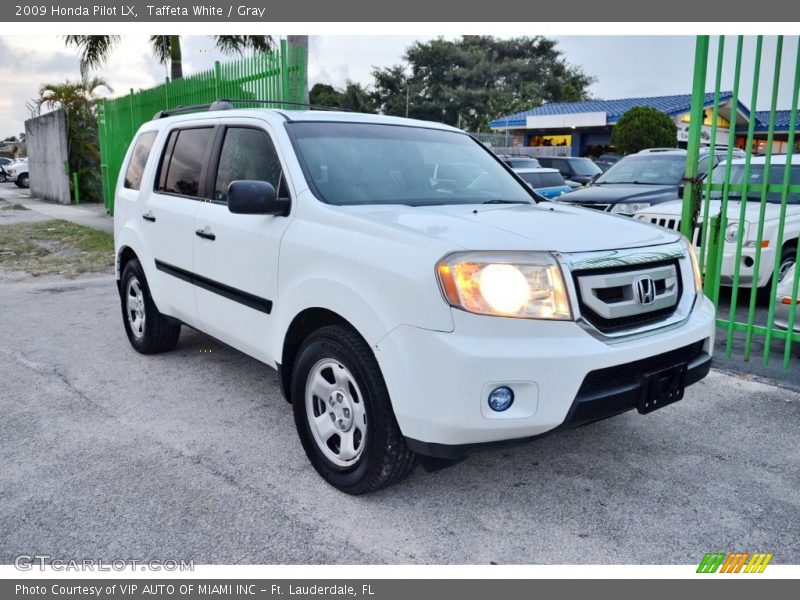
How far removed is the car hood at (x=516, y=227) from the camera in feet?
9.66

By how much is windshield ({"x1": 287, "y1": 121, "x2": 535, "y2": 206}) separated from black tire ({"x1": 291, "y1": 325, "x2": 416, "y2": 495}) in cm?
80

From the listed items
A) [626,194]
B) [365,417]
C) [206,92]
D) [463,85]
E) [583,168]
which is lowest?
[365,417]

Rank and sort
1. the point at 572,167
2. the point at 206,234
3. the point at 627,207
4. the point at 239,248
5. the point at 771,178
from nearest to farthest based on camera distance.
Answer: the point at 239,248 < the point at 206,234 < the point at 771,178 < the point at 627,207 < the point at 572,167

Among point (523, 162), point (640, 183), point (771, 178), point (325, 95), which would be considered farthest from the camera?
point (325, 95)

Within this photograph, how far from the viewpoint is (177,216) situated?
183 inches

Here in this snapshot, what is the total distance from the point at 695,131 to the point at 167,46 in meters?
16.9

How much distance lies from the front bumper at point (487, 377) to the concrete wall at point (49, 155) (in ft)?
69.6

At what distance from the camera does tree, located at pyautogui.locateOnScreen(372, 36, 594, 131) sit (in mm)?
50625

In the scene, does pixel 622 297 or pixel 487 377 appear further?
pixel 622 297

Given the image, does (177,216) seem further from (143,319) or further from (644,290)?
(644,290)

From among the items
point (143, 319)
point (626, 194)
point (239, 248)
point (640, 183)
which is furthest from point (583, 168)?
point (239, 248)

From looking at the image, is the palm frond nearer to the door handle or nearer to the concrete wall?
the concrete wall

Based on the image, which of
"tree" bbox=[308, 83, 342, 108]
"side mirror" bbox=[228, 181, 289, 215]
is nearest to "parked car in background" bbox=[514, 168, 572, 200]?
"side mirror" bbox=[228, 181, 289, 215]

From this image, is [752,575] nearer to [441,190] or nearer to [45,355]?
[441,190]
